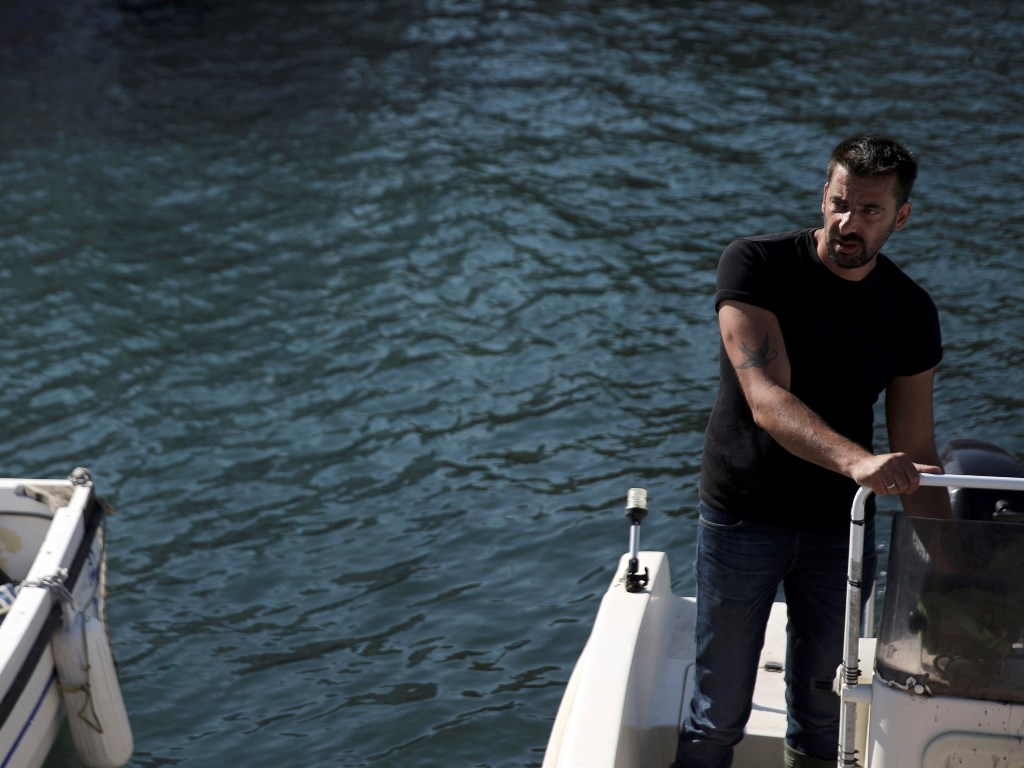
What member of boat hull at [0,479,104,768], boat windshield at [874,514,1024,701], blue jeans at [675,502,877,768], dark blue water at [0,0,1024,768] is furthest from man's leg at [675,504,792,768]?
boat hull at [0,479,104,768]

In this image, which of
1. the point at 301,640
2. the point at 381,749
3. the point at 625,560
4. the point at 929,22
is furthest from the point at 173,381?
the point at 929,22

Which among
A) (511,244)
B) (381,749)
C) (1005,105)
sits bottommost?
(381,749)

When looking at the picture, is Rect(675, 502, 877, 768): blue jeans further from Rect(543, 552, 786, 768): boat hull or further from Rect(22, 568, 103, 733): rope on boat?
Rect(22, 568, 103, 733): rope on boat

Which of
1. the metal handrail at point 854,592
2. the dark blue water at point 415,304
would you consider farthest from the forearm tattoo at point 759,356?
the dark blue water at point 415,304

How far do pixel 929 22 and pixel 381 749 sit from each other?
13.6 metres

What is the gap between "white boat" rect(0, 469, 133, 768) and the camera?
16.1 feet

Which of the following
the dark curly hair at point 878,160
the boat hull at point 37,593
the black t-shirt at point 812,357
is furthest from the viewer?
the boat hull at point 37,593

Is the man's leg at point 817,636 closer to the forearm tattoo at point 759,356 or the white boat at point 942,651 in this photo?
the white boat at point 942,651

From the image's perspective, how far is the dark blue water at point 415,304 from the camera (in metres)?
6.43

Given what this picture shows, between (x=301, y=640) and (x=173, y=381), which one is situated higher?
(x=173, y=381)

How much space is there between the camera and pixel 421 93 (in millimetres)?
14680

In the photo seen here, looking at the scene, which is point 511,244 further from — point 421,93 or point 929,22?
point 929,22

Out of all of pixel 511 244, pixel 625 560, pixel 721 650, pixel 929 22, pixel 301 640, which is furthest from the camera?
pixel 929 22

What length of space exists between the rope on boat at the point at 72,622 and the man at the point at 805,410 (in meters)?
2.65
